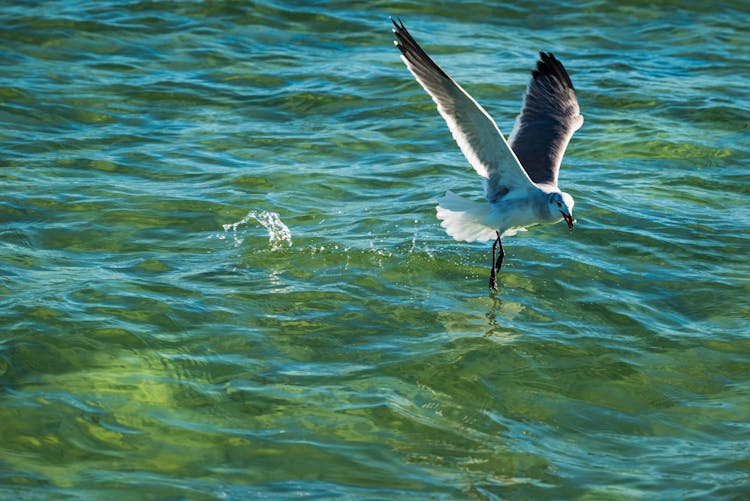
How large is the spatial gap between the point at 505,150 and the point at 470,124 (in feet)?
0.98

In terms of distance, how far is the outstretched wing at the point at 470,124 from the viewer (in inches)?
273

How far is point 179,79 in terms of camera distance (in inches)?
479

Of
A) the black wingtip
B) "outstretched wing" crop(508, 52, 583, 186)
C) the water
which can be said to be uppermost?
the black wingtip

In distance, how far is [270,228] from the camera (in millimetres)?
8531

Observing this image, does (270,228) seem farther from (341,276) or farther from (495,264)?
(495,264)

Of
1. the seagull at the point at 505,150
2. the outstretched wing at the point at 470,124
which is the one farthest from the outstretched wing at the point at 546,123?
the outstretched wing at the point at 470,124

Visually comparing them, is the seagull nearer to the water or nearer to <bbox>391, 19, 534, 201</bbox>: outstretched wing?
<bbox>391, 19, 534, 201</bbox>: outstretched wing

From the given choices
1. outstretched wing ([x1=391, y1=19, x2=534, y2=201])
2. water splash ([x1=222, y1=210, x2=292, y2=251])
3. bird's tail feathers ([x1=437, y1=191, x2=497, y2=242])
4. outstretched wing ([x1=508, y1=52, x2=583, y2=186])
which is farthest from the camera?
water splash ([x1=222, y1=210, x2=292, y2=251])

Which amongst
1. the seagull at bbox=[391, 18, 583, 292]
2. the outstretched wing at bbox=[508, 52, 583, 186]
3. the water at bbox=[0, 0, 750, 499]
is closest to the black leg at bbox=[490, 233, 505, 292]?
the seagull at bbox=[391, 18, 583, 292]

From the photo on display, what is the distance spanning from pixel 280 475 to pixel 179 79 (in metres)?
7.87

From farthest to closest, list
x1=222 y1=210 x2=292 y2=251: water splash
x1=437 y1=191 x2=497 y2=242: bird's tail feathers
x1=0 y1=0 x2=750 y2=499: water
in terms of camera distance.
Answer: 1. x1=222 y1=210 x2=292 y2=251: water splash
2. x1=437 y1=191 x2=497 y2=242: bird's tail feathers
3. x1=0 y1=0 x2=750 y2=499: water

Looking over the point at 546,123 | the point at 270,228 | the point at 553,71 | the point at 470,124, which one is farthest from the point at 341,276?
the point at 553,71

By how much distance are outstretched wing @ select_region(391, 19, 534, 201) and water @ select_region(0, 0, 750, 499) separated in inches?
31.7

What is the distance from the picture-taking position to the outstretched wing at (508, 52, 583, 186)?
8148 mm
